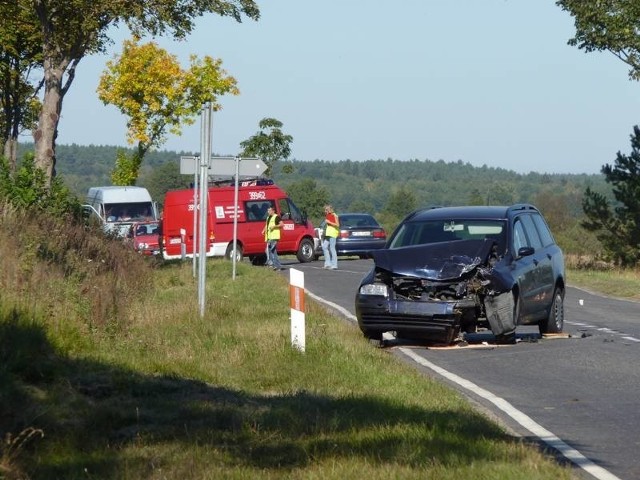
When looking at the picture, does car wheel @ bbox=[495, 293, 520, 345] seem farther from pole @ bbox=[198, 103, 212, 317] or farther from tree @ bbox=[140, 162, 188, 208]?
tree @ bbox=[140, 162, 188, 208]

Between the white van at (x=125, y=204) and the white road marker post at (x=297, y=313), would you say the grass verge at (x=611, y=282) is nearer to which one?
the white road marker post at (x=297, y=313)

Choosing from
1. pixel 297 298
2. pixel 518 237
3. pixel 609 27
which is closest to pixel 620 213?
pixel 609 27

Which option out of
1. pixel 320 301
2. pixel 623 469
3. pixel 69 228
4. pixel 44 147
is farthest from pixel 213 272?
pixel 623 469

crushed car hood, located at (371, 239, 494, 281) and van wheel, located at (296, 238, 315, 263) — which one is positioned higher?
crushed car hood, located at (371, 239, 494, 281)

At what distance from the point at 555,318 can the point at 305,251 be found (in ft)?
86.0

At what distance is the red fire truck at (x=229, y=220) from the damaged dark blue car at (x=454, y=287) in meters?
24.4

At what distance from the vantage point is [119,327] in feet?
45.2

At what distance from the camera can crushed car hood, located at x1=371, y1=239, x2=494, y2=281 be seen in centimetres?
1497

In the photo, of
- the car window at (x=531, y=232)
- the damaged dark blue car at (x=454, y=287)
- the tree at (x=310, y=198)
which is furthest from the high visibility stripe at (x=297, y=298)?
the tree at (x=310, y=198)

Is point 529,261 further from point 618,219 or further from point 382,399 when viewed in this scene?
point 618,219

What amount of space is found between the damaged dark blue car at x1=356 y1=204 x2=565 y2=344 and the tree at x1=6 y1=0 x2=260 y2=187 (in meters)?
12.9

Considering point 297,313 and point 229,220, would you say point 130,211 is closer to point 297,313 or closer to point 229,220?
point 229,220

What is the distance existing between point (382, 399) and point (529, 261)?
Answer: 6.88 metres

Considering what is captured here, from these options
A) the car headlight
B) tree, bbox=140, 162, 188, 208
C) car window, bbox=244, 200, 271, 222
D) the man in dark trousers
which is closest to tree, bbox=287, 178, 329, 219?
tree, bbox=140, 162, 188, 208
